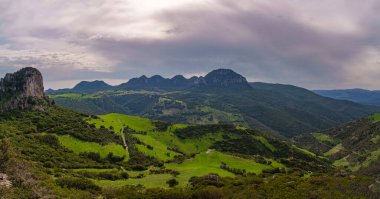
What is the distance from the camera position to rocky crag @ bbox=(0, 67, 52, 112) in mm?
176500

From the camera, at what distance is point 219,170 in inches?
4058

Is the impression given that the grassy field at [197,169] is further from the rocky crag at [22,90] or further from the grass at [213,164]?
the rocky crag at [22,90]

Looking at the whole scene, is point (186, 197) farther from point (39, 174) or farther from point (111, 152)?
point (111, 152)

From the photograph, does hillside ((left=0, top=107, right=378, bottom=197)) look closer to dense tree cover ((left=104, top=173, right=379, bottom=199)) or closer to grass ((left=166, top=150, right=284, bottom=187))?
grass ((left=166, top=150, right=284, bottom=187))

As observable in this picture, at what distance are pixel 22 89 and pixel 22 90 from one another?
538 mm

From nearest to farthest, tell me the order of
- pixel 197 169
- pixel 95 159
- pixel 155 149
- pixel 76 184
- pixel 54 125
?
pixel 76 184 < pixel 197 169 < pixel 95 159 < pixel 54 125 < pixel 155 149

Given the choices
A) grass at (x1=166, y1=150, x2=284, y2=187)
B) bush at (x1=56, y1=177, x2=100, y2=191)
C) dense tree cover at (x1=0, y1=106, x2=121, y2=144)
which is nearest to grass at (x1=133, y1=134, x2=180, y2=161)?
dense tree cover at (x1=0, y1=106, x2=121, y2=144)

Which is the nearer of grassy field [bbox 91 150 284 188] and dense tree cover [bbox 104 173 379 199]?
dense tree cover [bbox 104 173 379 199]

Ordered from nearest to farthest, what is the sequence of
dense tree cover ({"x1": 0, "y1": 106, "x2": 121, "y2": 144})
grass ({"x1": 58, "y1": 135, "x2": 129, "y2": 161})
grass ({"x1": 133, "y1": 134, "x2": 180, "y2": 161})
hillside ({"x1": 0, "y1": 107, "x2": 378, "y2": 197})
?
hillside ({"x1": 0, "y1": 107, "x2": 378, "y2": 197}) → grass ({"x1": 58, "y1": 135, "x2": 129, "y2": 161}) → dense tree cover ({"x1": 0, "y1": 106, "x2": 121, "y2": 144}) → grass ({"x1": 133, "y1": 134, "x2": 180, "y2": 161})

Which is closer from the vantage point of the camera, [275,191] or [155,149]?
[275,191]

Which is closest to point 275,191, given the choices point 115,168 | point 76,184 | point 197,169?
point 76,184

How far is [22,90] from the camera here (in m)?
185

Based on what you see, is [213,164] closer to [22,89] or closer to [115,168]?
[115,168]

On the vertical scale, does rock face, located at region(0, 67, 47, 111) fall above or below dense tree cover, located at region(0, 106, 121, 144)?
above
